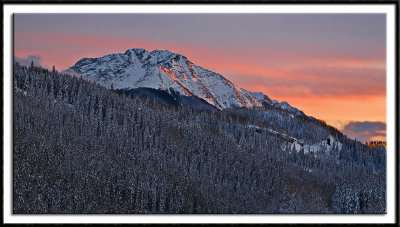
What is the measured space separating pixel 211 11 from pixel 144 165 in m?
59.9

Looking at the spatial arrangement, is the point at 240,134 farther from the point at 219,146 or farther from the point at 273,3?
the point at 273,3

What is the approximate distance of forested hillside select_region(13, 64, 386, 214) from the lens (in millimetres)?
55031

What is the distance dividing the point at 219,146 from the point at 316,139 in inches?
3394

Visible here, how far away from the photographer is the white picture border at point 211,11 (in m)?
21.4

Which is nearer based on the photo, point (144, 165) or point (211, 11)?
point (211, 11)

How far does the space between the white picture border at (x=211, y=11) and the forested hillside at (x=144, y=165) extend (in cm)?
1602

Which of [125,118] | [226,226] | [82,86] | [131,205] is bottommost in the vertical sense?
[131,205]

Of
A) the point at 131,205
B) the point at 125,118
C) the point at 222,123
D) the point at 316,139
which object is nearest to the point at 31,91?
the point at 125,118

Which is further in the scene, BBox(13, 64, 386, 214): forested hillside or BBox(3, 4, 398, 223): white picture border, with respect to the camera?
BBox(13, 64, 386, 214): forested hillside

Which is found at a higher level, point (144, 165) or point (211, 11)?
point (211, 11)

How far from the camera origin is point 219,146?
365 feet

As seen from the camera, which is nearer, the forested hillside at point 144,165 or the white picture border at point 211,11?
the white picture border at point 211,11

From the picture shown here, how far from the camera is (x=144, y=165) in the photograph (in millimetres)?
79500

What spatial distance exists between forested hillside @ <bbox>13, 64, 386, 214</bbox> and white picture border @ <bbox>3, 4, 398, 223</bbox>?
16.0 metres
